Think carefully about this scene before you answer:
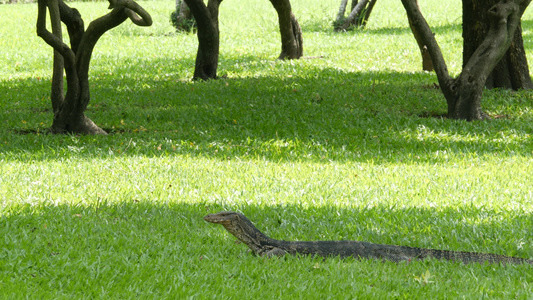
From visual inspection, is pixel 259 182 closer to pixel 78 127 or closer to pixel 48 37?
pixel 78 127

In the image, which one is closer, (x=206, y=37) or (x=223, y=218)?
(x=223, y=218)

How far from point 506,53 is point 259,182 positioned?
25.7 feet

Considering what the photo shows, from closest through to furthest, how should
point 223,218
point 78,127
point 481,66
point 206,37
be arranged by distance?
A: point 223,218 < point 78,127 < point 481,66 < point 206,37

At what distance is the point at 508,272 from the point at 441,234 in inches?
40.0

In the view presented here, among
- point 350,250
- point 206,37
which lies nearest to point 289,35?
point 206,37

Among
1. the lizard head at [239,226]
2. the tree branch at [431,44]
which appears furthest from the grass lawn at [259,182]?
the tree branch at [431,44]

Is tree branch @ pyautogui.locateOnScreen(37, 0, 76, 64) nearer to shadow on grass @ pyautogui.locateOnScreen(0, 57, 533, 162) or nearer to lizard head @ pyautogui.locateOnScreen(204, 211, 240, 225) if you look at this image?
shadow on grass @ pyautogui.locateOnScreen(0, 57, 533, 162)

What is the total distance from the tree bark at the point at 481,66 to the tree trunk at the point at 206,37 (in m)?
5.65

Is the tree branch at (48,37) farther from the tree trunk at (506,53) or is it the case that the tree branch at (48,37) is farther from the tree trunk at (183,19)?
the tree trunk at (183,19)

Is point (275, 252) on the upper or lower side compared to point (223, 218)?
lower

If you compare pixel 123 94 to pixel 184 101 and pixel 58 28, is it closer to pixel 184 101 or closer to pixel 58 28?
pixel 184 101

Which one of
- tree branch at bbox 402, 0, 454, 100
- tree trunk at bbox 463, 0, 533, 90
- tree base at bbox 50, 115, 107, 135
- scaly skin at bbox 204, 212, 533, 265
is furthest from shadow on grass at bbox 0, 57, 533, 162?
scaly skin at bbox 204, 212, 533, 265

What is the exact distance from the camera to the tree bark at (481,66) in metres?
11.2

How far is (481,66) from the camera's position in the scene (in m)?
11.2
